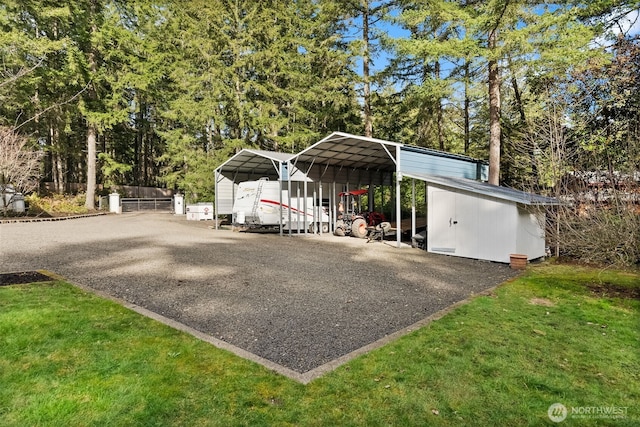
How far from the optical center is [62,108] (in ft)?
78.6

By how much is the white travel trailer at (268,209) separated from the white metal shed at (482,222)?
20.8 feet

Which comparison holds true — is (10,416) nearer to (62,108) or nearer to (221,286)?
(221,286)

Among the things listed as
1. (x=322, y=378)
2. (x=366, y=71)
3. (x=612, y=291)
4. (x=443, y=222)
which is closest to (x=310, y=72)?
(x=366, y=71)

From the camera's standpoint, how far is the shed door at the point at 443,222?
10.8 m

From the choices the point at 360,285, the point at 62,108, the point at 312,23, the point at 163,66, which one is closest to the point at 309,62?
the point at 312,23

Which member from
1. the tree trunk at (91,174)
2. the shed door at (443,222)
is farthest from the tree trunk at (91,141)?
the shed door at (443,222)

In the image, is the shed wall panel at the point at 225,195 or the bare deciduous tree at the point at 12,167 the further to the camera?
the shed wall panel at the point at 225,195

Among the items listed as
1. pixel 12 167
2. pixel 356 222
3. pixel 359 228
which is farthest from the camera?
pixel 12 167

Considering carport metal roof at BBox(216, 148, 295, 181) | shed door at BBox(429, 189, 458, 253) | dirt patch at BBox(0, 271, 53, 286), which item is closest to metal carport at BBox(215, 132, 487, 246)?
carport metal roof at BBox(216, 148, 295, 181)

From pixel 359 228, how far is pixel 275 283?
8585 mm

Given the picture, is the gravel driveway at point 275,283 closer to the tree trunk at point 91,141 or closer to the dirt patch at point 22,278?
the dirt patch at point 22,278

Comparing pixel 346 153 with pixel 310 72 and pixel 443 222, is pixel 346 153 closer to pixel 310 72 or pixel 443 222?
pixel 443 222

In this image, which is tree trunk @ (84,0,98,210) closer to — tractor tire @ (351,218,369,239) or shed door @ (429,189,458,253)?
tractor tire @ (351,218,369,239)

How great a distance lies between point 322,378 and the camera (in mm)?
3295
